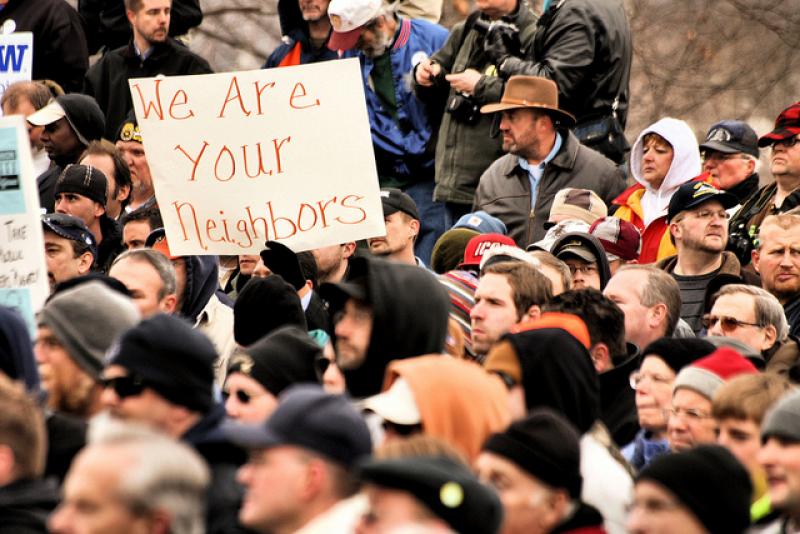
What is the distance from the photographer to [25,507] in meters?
6.10

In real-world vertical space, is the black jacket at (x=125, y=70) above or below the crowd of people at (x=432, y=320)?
below

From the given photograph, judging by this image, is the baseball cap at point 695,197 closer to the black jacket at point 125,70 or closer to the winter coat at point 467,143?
the winter coat at point 467,143

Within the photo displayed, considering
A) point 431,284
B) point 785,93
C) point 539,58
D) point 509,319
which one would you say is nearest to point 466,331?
point 509,319

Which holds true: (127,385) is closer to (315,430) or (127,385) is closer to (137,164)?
(315,430)

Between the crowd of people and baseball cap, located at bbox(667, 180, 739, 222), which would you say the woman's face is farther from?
baseball cap, located at bbox(667, 180, 739, 222)

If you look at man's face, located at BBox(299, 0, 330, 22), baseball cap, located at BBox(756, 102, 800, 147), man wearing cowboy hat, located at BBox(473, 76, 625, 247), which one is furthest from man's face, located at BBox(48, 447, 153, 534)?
man's face, located at BBox(299, 0, 330, 22)

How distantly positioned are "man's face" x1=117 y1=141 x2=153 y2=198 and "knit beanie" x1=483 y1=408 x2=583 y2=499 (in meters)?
Result: 6.87

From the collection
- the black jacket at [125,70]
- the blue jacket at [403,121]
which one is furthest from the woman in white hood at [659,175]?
the black jacket at [125,70]

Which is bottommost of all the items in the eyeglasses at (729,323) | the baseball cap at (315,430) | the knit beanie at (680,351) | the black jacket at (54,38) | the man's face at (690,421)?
the black jacket at (54,38)

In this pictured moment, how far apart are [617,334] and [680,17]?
766 cm

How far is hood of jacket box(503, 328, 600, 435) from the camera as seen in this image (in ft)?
23.8

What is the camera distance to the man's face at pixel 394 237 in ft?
36.9

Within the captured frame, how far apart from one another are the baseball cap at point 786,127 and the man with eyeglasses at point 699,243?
93 centimetres

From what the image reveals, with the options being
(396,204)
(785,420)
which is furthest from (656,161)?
(785,420)
